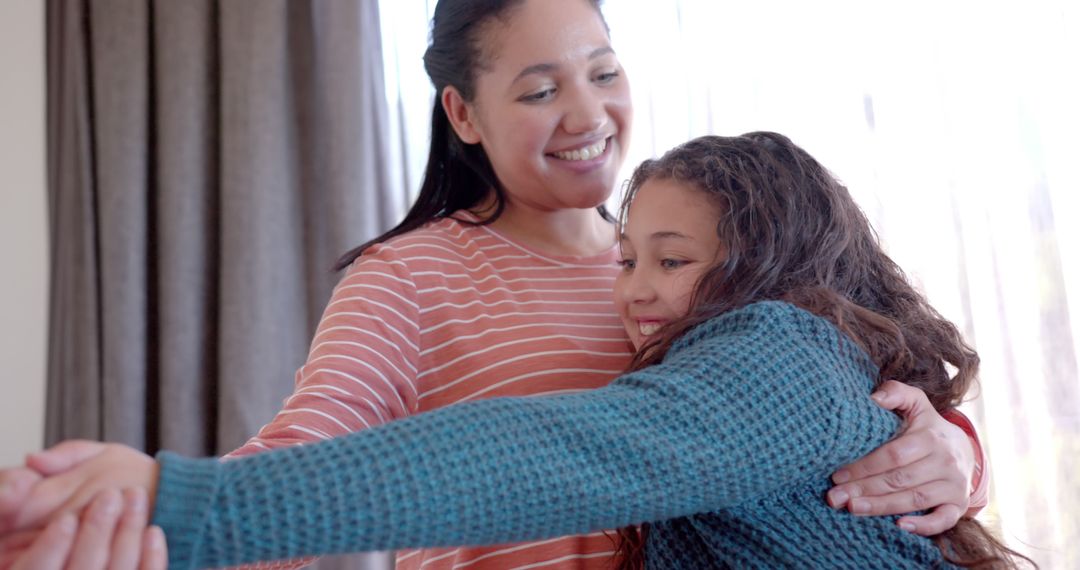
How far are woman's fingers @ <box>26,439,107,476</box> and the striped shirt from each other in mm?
369

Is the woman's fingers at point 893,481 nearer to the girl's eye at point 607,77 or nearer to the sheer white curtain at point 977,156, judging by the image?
the girl's eye at point 607,77

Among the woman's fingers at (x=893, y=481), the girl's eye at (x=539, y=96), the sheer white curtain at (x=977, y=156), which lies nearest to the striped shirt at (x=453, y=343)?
the girl's eye at (x=539, y=96)

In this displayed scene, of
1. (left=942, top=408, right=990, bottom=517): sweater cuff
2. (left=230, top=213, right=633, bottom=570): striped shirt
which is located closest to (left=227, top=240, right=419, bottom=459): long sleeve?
(left=230, top=213, right=633, bottom=570): striped shirt

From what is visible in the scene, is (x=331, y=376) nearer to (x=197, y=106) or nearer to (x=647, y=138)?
(x=647, y=138)

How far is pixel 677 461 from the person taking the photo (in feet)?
2.65

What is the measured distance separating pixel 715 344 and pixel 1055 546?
1.37 m

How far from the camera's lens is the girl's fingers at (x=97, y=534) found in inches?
26.2

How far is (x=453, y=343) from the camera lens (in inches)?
51.3

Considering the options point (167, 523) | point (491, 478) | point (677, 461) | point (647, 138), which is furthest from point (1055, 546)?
point (167, 523)

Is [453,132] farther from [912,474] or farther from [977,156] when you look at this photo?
[977,156]

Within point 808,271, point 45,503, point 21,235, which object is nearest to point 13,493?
point 45,503

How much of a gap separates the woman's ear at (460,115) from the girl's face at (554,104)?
3 centimetres

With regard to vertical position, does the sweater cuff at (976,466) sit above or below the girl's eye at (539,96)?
below

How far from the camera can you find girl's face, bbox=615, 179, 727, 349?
122 cm
